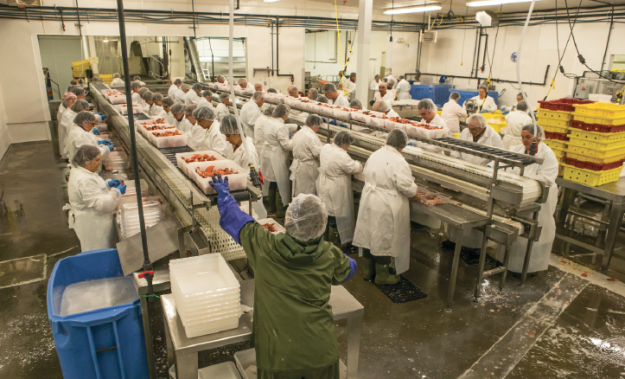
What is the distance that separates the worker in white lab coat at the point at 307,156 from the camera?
16.1 feet

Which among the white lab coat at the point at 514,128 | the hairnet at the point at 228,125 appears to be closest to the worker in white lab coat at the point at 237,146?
the hairnet at the point at 228,125

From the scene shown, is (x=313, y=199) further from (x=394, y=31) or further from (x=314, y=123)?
(x=394, y=31)

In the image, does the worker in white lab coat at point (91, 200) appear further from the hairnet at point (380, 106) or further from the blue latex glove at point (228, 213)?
the hairnet at point (380, 106)

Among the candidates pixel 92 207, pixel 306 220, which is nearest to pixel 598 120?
pixel 306 220

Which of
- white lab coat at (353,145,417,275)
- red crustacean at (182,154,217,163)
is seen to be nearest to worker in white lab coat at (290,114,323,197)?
white lab coat at (353,145,417,275)

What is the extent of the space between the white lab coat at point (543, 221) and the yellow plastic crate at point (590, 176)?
27.6 inches

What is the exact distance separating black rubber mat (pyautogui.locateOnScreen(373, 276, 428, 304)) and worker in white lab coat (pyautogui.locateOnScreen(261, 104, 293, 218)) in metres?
2.17

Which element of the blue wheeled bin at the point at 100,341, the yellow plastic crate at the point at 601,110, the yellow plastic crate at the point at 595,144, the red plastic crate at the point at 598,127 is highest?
the yellow plastic crate at the point at 601,110

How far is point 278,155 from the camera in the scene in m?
5.58

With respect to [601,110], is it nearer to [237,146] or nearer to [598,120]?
[598,120]

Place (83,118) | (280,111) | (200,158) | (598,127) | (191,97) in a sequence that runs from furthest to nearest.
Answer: (191,97) → (280,111) → (83,118) → (598,127) → (200,158)

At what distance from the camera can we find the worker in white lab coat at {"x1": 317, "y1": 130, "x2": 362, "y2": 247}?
4328 mm

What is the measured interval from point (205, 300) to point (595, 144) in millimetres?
4337

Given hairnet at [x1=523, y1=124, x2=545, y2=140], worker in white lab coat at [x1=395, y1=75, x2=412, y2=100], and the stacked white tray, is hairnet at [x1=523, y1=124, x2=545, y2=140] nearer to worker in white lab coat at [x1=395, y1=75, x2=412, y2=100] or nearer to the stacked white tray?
the stacked white tray
